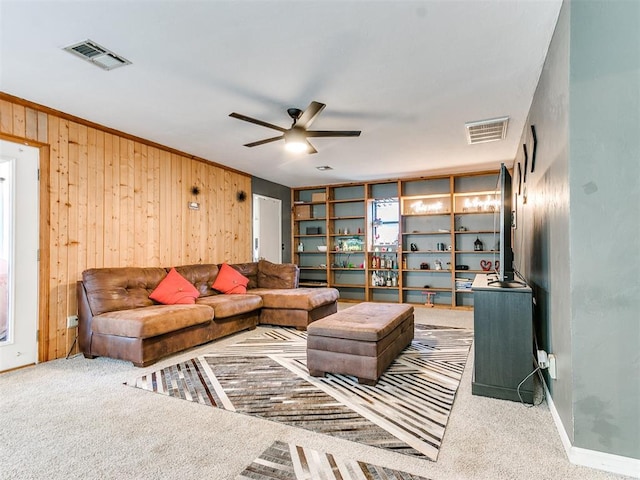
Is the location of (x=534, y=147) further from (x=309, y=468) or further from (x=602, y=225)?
(x=309, y=468)

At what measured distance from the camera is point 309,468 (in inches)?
68.7

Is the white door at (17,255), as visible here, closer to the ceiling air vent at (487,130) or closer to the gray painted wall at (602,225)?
the gray painted wall at (602,225)

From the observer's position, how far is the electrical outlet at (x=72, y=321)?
11.9ft

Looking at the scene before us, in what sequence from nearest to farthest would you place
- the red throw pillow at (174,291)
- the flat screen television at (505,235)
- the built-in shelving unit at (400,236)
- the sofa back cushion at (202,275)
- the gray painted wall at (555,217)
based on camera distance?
the gray painted wall at (555,217)
the flat screen television at (505,235)
the red throw pillow at (174,291)
the sofa back cushion at (202,275)
the built-in shelving unit at (400,236)

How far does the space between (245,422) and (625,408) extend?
1.98 m

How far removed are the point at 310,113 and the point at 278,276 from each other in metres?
3.13

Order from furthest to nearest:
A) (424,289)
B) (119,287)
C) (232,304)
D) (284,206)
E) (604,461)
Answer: (284,206) < (424,289) < (232,304) < (119,287) < (604,461)

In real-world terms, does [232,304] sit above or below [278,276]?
below

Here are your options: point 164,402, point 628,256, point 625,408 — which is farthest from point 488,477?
point 164,402

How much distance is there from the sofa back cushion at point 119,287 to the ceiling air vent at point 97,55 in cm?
201

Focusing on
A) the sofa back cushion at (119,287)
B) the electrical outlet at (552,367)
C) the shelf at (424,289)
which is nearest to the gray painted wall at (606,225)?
the electrical outlet at (552,367)

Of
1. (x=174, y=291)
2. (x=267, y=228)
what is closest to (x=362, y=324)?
(x=174, y=291)

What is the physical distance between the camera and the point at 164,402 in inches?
99.0

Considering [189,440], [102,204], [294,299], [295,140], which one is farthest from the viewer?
[294,299]
